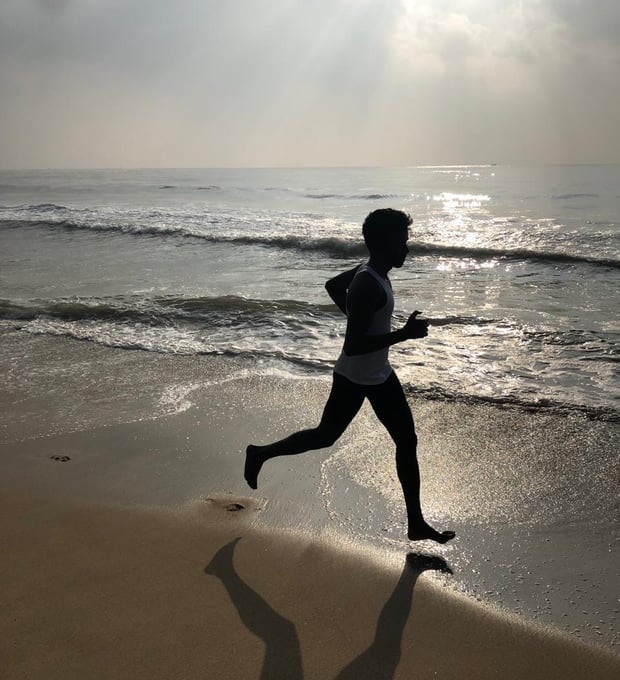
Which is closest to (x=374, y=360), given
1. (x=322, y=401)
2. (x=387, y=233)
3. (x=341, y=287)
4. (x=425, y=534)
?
(x=341, y=287)

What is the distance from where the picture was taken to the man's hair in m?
2.90

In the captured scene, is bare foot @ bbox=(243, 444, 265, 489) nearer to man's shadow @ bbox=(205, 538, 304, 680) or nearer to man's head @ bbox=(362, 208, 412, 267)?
man's shadow @ bbox=(205, 538, 304, 680)

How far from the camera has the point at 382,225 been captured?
291 centimetres

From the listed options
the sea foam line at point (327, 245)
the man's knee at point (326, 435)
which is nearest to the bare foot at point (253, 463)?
Answer: the man's knee at point (326, 435)

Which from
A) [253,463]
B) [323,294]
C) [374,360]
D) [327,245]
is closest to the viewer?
[374,360]

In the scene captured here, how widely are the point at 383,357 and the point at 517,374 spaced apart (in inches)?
139

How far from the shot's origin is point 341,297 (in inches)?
130

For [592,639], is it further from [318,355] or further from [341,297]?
[318,355]

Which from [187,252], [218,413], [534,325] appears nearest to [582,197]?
[187,252]

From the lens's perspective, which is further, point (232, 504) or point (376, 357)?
point (232, 504)

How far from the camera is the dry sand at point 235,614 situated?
2361 mm

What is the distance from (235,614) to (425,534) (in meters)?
1.05

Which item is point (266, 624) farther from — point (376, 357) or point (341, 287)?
point (341, 287)

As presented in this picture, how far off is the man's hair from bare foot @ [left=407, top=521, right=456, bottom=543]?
143cm
